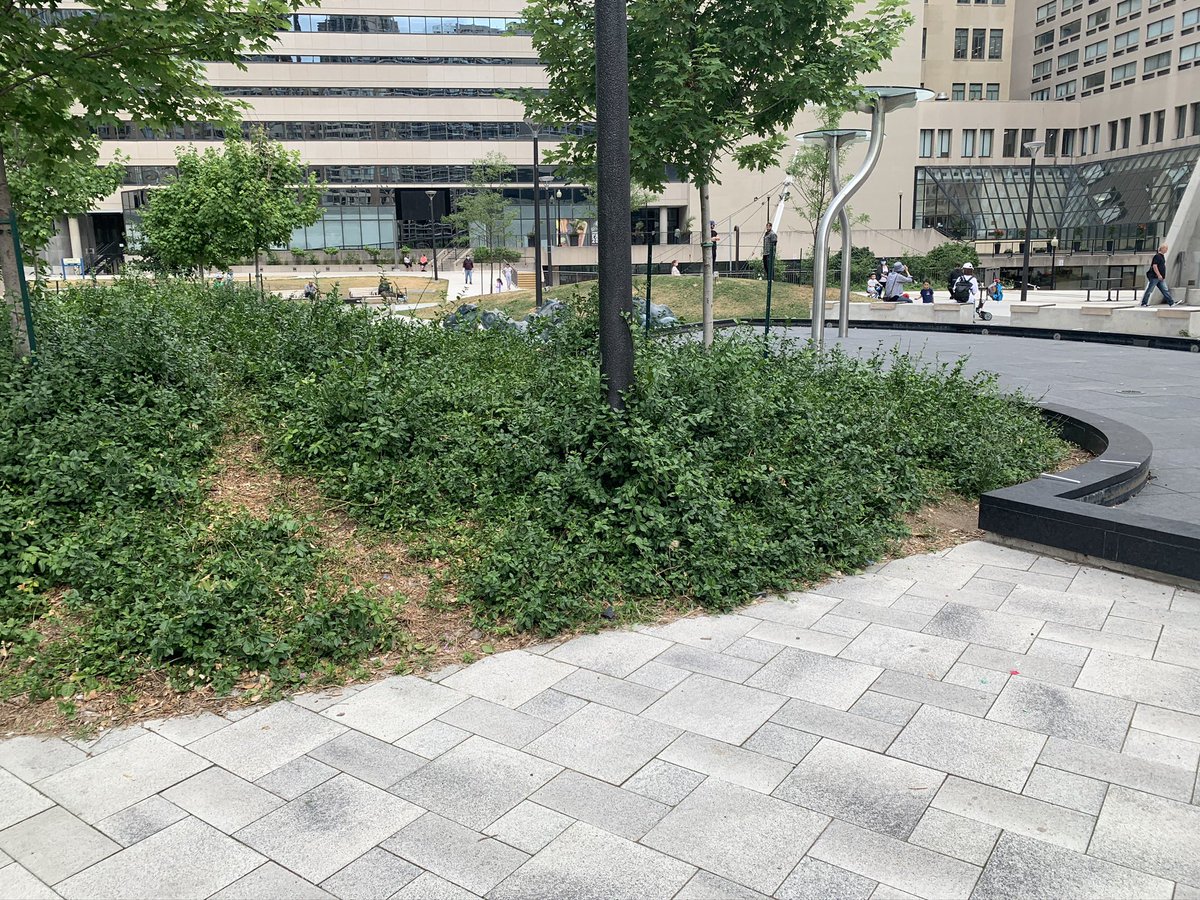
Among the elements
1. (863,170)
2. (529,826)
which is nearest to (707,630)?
(529,826)

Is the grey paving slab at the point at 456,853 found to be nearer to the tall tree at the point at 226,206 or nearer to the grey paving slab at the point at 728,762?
the grey paving slab at the point at 728,762

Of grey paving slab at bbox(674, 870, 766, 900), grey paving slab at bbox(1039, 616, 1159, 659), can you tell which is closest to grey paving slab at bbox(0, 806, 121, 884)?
grey paving slab at bbox(674, 870, 766, 900)

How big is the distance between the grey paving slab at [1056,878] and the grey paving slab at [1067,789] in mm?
340

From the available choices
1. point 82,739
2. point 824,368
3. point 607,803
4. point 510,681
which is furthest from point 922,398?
point 82,739

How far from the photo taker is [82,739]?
13.9 feet

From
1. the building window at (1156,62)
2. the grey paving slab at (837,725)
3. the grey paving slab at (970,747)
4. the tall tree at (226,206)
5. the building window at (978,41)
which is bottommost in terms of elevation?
the grey paving slab at (970,747)

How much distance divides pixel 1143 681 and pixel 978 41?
82.8m

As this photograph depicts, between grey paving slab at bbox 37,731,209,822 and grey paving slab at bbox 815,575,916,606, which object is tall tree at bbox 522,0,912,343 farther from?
grey paving slab at bbox 37,731,209,822

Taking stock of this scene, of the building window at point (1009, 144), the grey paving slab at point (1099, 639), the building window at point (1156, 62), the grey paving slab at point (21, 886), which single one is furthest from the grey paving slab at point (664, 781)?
the building window at point (1009, 144)

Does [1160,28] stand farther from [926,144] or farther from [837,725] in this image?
[837,725]

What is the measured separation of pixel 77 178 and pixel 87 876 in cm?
1731

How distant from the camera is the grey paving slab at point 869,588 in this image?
5.87 metres

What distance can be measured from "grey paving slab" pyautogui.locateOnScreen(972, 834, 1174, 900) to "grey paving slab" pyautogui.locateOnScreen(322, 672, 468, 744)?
8.07 feet

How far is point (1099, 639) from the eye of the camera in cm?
518
